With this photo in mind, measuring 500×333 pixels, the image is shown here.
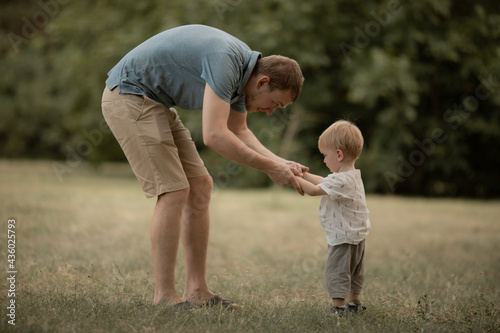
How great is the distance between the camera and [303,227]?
7.82 metres

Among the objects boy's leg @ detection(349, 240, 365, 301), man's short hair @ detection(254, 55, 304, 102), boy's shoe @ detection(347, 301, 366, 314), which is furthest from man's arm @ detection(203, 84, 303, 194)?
boy's shoe @ detection(347, 301, 366, 314)

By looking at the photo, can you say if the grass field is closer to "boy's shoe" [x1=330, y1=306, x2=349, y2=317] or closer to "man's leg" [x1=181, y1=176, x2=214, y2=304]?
"boy's shoe" [x1=330, y1=306, x2=349, y2=317]

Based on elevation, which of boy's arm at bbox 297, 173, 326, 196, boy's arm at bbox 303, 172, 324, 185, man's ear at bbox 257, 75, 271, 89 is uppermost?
man's ear at bbox 257, 75, 271, 89

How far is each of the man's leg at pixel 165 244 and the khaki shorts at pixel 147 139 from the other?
11cm

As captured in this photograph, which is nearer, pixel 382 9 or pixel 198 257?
pixel 198 257

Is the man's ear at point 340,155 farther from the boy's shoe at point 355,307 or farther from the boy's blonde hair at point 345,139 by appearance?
the boy's shoe at point 355,307

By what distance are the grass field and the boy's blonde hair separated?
3.34 feet

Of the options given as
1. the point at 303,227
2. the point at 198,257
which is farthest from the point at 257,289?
the point at 303,227

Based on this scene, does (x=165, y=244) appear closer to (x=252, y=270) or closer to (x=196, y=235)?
(x=196, y=235)

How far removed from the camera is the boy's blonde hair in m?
3.39

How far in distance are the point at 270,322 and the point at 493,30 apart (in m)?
13.1

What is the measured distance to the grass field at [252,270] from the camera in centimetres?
308

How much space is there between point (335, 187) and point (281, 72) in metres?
0.77

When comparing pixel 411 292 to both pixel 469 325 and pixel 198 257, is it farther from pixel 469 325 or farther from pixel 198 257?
pixel 198 257
